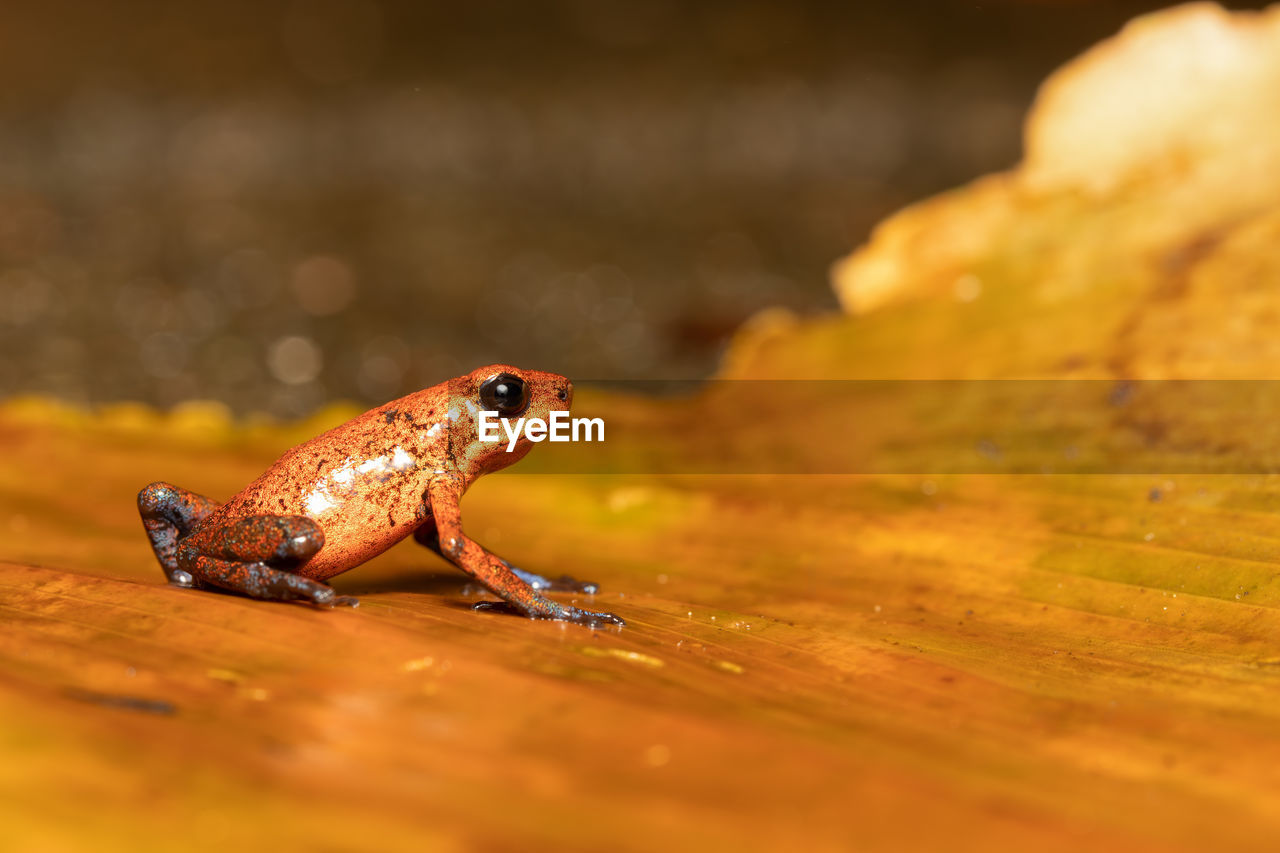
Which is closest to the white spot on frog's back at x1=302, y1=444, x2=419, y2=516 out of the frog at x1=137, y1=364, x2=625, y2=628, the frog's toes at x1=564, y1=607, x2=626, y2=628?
the frog at x1=137, y1=364, x2=625, y2=628

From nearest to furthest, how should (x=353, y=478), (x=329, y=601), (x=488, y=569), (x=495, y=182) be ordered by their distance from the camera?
(x=329, y=601), (x=488, y=569), (x=353, y=478), (x=495, y=182)

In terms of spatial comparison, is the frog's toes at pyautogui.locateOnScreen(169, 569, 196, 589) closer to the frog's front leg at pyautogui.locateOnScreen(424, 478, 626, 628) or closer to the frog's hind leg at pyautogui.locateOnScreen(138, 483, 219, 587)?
the frog's hind leg at pyautogui.locateOnScreen(138, 483, 219, 587)

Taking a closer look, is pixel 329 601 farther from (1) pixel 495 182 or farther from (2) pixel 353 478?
(1) pixel 495 182

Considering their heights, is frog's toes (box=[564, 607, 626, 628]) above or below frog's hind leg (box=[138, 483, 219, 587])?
below

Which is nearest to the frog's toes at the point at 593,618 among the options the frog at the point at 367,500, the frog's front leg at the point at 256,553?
the frog at the point at 367,500

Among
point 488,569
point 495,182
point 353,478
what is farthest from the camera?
point 495,182

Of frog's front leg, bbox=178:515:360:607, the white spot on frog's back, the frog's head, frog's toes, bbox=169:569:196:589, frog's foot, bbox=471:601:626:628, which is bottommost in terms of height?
frog's foot, bbox=471:601:626:628

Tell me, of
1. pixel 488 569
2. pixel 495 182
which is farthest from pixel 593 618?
pixel 495 182

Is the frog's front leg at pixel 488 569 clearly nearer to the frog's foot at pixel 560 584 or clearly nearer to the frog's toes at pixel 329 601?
the frog's foot at pixel 560 584
